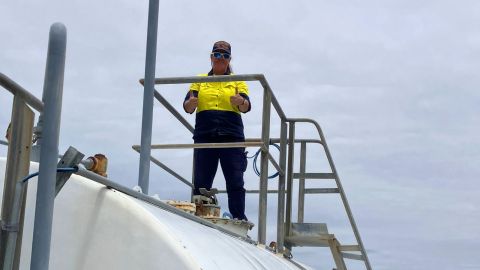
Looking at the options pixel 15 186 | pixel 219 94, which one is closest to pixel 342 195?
pixel 219 94

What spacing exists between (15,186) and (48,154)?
285 mm

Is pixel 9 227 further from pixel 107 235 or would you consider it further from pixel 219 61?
pixel 219 61

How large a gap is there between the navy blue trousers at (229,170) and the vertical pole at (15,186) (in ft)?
13.1

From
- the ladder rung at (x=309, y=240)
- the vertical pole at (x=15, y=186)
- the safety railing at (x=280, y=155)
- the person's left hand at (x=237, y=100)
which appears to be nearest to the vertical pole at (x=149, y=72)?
the safety railing at (x=280, y=155)

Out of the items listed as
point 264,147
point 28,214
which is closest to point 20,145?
point 28,214

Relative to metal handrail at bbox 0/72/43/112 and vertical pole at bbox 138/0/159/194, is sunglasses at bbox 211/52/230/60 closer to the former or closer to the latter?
vertical pole at bbox 138/0/159/194

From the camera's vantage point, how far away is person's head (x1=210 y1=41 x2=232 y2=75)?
686 cm

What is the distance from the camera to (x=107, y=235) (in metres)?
3.18

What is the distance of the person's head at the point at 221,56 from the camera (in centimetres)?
686

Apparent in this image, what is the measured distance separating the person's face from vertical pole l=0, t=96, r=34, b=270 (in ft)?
13.8

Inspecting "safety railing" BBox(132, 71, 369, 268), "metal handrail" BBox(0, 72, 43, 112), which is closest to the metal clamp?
"metal handrail" BBox(0, 72, 43, 112)

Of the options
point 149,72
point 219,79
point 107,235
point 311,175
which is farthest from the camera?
point 311,175

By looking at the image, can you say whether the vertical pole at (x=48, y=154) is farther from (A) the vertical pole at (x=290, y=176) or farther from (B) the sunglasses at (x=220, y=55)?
(A) the vertical pole at (x=290, y=176)

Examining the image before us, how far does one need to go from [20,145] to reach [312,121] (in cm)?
523
